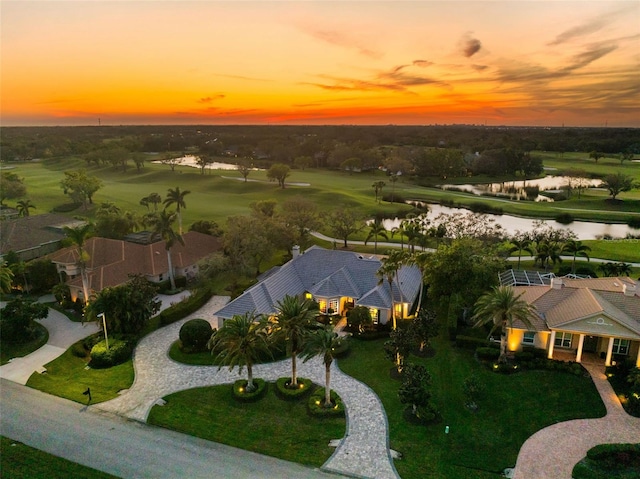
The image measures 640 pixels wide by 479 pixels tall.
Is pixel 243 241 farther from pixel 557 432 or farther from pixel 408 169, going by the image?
pixel 408 169

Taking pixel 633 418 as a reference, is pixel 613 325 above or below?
above

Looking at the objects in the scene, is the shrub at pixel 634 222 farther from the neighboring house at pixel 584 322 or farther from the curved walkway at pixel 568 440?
the curved walkway at pixel 568 440

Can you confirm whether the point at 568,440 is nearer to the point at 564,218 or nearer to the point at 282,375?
the point at 282,375

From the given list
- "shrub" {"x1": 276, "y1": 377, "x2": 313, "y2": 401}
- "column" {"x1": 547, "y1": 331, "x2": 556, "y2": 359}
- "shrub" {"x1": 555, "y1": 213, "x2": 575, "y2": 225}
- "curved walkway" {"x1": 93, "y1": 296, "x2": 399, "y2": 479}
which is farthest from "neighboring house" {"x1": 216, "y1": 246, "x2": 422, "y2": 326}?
"shrub" {"x1": 555, "y1": 213, "x2": 575, "y2": 225}

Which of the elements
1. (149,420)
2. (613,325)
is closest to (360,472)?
(149,420)

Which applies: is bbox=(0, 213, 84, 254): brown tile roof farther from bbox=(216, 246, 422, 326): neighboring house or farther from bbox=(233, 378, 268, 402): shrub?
bbox=(233, 378, 268, 402): shrub

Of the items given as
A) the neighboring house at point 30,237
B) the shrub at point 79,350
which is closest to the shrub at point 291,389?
the shrub at point 79,350
